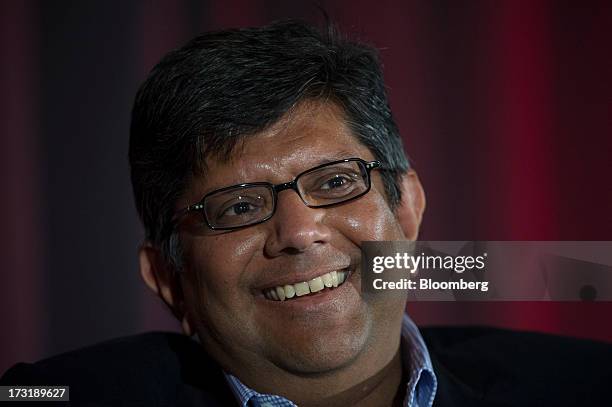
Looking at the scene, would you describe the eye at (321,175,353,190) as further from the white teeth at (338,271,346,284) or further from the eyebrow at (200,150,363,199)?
the white teeth at (338,271,346,284)

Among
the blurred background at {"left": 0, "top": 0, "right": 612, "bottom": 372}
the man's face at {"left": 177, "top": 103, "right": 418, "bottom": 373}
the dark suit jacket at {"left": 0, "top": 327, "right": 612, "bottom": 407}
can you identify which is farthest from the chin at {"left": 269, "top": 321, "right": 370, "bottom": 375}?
the blurred background at {"left": 0, "top": 0, "right": 612, "bottom": 372}

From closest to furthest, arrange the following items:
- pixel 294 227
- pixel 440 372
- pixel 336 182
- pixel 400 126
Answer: pixel 294 227 → pixel 336 182 → pixel 440 372 → pixel 400 126

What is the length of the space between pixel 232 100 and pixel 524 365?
943 mm

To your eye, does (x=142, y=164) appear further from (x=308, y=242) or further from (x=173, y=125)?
(x=308, y=242)

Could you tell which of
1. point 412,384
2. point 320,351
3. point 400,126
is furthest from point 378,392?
point 400,126

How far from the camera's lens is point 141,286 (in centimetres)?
275

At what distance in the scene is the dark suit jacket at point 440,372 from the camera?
1711 millimetres

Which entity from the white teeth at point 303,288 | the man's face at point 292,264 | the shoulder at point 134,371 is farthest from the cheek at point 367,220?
the shoulder at point 134,371

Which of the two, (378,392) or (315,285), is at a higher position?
(315,285)

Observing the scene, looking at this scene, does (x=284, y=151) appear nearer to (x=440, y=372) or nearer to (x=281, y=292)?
(x=281, y=292)

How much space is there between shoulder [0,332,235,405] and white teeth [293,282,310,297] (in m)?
0.35

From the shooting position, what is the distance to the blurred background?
97.4 inches

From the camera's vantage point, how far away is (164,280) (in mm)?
1988

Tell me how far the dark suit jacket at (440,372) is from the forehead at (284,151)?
0.40 metres
